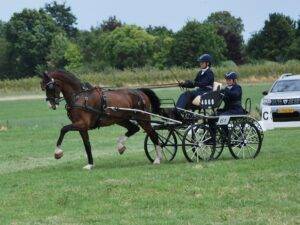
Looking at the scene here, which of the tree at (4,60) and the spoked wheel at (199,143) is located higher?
the tree at (4,60)

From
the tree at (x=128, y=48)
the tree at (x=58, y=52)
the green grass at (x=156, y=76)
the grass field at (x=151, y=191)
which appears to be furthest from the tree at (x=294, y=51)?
the grass field at (x=151, y=191)

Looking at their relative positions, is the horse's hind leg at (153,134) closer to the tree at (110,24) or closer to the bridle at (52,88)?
the bridle at (52,88)

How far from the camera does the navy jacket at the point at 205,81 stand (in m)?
17.0

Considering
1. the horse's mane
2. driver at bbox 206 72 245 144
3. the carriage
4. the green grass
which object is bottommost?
the green grass

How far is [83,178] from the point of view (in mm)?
14320

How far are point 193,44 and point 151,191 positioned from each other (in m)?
86.0

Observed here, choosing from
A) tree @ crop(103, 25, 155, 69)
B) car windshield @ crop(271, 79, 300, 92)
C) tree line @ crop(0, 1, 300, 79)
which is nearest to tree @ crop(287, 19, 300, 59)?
tree line @ crop(0, 1, 300, 79)

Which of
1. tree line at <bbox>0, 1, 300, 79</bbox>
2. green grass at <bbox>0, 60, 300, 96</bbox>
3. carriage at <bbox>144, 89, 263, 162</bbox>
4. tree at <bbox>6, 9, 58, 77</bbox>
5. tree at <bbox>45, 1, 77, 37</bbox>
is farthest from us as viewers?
tree at <bbox>45, 1, 77, 37</bbox>

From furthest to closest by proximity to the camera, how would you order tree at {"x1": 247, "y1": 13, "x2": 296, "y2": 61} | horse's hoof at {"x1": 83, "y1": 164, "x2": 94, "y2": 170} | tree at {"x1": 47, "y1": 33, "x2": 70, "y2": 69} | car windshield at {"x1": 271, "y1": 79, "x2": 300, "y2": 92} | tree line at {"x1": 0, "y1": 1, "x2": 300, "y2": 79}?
tree at {"x1": 47, "y1": 33, "x2": 70, "y2": 69} → tree at {"x1": 247, "y1": 13, "x2": 296, "y2": 61} → tree line at {"x1": 0, "y1": 1, "x2": 300, "y2": 79} → car windshield at {"x1": 271, "y1": 79, "x2": 300, "y2": 92} → horse's hoof at {"x1": 83, "y1": 164, "x2": 94, "y2": 170}

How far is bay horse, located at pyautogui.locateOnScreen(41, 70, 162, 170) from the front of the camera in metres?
16.4

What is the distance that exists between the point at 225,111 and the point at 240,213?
7.31 meters

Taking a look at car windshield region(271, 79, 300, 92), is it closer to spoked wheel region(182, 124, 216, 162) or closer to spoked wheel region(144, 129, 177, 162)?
spoked wheel region(144, 129, 177, 162)

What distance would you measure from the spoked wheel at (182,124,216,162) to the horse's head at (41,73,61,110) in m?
2.85

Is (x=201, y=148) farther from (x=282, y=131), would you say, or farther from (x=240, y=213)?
(x=282, y=131)
